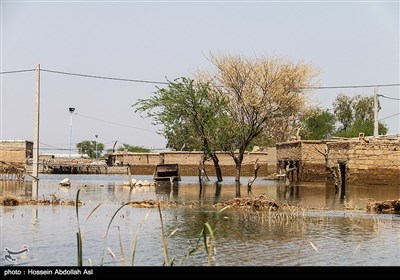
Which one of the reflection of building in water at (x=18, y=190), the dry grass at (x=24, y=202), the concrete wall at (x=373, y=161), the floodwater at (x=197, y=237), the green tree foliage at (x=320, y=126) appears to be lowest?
the floodwater at (x=197, y=237)

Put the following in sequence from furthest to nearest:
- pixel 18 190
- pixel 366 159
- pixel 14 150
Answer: pixel 14 150 < pixel 366 159 < pixel 18 190

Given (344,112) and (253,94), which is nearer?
(253,94)

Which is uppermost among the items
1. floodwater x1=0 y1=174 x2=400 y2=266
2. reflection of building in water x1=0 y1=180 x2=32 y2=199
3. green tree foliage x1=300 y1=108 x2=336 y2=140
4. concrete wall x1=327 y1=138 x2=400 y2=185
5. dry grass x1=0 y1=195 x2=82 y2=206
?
green tree foliage x1=300 y1=108 x2=336 y2=140

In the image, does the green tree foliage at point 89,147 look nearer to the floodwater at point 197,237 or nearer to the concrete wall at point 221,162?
the concrete wall at point 221,162

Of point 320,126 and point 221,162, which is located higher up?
point 320,126

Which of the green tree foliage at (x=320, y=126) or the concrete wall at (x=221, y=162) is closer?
the concrete wall at (x=221, y=162)

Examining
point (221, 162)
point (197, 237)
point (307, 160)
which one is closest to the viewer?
point (197, 237)

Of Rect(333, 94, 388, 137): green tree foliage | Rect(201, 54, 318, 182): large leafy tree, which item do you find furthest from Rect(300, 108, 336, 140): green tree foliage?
Rect(201, 54, 318, 182): large leafy tree

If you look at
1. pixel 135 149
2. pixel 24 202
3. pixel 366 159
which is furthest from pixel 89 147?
pixel 24 202

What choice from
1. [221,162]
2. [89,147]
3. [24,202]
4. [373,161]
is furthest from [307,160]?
[89,147]

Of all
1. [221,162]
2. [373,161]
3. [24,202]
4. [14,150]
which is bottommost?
[24,202]

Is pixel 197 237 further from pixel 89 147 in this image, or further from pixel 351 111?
pixel 89 147

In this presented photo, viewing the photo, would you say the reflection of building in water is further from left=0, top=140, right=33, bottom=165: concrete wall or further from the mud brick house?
left=0, top=140, right=33, bottom=165: concrete wall

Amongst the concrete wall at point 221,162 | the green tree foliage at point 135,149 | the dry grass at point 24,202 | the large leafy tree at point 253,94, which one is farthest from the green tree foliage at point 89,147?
the dry grass at point 24,202
